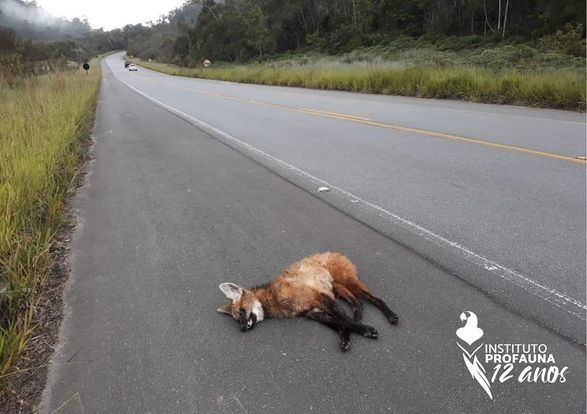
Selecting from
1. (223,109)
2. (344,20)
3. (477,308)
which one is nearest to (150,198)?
(477,308)

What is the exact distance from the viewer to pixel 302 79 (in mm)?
23328

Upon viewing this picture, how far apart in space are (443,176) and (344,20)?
50878 mm

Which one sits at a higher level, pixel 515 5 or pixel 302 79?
pixel 515 5

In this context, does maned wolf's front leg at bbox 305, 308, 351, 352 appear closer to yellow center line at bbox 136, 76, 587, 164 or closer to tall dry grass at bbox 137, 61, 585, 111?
yellow center line at bbox 136, 76, 587, 164

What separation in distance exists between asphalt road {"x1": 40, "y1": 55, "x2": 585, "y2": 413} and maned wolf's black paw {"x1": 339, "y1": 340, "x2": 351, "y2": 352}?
0.14 feet

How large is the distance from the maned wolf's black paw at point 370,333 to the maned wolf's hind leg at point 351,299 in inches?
5.6

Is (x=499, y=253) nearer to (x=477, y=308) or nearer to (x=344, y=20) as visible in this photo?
(x=477, y=308)

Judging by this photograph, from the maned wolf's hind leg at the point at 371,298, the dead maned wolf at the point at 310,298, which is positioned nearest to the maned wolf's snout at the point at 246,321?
the dead maned wolf at the point at 310,298

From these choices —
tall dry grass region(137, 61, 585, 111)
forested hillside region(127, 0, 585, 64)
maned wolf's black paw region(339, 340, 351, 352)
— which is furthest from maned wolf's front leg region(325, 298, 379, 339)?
forested hillside region(127, 0, 585, 64)

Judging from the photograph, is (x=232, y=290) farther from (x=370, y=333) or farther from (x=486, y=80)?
(x=486, y=80)

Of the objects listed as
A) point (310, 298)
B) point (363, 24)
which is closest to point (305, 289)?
point (310, 298)

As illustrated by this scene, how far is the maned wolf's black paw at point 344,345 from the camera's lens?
279 cm

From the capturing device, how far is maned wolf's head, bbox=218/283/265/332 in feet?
10.1

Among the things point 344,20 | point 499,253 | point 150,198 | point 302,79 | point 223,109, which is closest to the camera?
point 499,253
